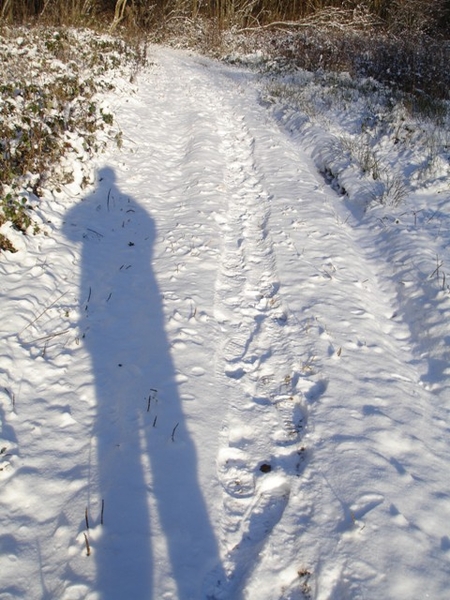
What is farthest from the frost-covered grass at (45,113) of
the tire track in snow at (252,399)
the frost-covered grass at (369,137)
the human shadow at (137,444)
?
the frost-covered grass at (369,137)

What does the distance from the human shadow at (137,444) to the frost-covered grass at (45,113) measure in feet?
3.65

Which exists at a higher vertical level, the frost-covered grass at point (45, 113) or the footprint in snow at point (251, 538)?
the frost-covered grass at point (45, 113)

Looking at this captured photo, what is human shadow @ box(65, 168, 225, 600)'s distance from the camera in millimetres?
2238

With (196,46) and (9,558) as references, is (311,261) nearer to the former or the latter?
(9,558)

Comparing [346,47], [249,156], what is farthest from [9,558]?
[346,47]

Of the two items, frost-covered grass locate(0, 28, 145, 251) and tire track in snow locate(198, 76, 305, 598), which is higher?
frost-covered grass locate(0, 28, 145, 251)

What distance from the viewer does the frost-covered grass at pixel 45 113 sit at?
5445 millimetres

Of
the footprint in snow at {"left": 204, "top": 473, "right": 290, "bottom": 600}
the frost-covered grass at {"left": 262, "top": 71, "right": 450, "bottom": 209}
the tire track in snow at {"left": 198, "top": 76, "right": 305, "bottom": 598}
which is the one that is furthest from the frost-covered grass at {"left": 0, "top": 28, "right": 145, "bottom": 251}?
the frost-covered grass at {"left": 262, "top": 71, "right": 450, "bottom": 209}

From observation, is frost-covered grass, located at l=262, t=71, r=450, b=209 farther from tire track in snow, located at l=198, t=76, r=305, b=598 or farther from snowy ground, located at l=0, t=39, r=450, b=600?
tire track in snow, located at l=198, t=76, r=305, b=598

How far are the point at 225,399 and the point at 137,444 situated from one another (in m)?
0.78

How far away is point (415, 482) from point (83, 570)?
208cm

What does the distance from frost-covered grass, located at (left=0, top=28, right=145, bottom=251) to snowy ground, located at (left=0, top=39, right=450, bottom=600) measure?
1.44 ft

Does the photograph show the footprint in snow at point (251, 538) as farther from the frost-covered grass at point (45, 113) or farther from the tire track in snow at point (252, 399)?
the frost-covered grass at point (45, 113)

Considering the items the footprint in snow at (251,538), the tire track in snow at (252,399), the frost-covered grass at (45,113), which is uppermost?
the frost-covered grass at (45,113)
